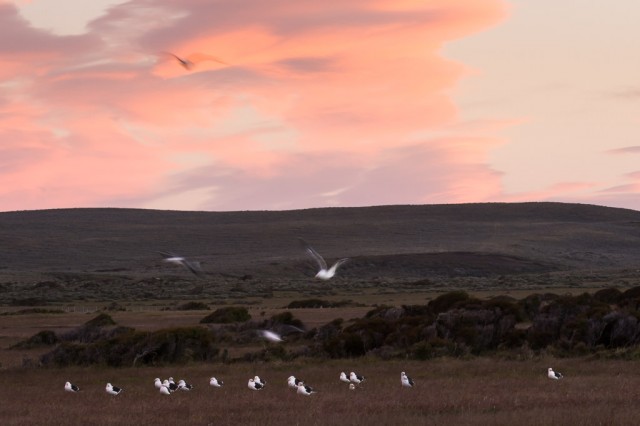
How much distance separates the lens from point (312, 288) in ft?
286

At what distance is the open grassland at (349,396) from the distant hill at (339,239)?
8182 centimetres

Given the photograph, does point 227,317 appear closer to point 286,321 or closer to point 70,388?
point 286,321

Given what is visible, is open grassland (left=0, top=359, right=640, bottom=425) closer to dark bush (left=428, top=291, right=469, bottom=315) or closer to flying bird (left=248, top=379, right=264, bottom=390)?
flying bird (left=248, top=379, right=264, bottom=390)

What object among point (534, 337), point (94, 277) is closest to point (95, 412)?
point (534, 337)

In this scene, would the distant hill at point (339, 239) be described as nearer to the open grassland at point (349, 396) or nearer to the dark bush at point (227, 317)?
the dark bush at point (227, 317)

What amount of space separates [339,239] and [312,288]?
59.3 meters

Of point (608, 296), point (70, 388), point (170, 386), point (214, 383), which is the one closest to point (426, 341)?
point (214, 383)

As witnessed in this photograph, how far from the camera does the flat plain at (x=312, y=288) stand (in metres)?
20.6

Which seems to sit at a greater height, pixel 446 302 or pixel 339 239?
pixel 339 239

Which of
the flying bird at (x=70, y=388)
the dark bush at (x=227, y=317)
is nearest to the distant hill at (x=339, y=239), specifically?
the dark bush at (x=227, y=317)

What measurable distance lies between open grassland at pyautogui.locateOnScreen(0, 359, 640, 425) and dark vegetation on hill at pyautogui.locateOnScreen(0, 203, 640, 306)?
44.3m

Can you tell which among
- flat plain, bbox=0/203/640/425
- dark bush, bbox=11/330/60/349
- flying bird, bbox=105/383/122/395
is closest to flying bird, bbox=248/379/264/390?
flat plain, bbox=0/203/640/425

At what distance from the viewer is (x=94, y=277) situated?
10100 centimetres

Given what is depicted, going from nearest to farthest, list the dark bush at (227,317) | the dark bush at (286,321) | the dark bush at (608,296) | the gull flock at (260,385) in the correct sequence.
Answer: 1. the gull flock at (260,385)
2. the dark bush at (286,321)
3. the dark bush at (227,317)
4. the dark bush at (608,296)
